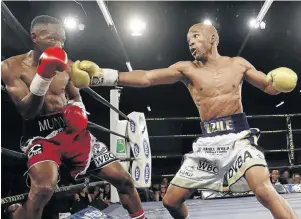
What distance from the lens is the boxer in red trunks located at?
1255 millimetres

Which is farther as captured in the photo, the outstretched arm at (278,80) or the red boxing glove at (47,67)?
the outstretched arm at (278,80)

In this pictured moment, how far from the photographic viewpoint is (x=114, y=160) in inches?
62.6

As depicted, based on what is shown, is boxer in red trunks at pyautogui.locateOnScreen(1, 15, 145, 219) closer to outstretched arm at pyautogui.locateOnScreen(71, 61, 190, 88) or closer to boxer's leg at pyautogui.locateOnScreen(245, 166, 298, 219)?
outstretched arm at pyautogui.locateOnScreen(71, 61, 190, 88)

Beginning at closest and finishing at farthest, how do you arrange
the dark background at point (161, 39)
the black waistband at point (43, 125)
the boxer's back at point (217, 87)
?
the black waistband at point (43, 125) → the boxer's back at point (217, 87) → the dark background at point (161, 39)

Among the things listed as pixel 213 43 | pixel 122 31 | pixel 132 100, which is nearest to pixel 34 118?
pixel 213 43

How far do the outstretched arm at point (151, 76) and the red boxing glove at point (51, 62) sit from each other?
1.03 feet

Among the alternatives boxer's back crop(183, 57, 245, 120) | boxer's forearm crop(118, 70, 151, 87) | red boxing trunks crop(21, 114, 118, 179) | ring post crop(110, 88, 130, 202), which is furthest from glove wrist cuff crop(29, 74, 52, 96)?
ring post crop(110, 88, 130, 202)

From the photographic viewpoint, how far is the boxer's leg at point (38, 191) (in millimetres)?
1302

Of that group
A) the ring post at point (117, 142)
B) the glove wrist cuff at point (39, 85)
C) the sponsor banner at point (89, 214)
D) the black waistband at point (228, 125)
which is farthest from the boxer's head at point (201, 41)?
the ring post at point (117, 142)

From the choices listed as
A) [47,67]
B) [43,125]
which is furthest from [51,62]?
[43,125]

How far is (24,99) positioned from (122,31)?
453 cm

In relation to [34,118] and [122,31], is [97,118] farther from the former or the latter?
[34,118]

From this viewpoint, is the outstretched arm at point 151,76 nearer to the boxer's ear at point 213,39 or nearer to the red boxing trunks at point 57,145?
the boxer's ear at point 213,39

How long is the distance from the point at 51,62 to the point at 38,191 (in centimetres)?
44
